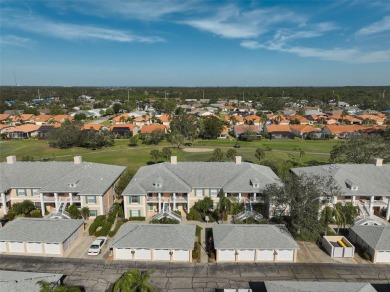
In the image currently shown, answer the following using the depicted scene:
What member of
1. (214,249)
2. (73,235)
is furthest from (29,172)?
(214,249)

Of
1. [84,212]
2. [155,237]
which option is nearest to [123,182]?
[84,212]

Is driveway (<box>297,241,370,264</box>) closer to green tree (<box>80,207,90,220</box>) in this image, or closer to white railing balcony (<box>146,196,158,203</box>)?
white railing balcony (<box>146,196,158,203</box>)

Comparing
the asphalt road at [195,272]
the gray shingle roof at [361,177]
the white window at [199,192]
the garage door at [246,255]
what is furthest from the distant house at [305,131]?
the garage door at [246,255]

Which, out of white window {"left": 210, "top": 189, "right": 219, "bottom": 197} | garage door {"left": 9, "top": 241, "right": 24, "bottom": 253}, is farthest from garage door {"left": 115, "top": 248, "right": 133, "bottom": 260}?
white window {"left": 210, "top": 189, "right": 219, "bottom": 197}

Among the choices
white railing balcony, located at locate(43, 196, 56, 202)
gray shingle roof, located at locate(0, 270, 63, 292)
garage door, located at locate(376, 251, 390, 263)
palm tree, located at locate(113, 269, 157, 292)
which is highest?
palm tree, located at locate(113, 269, 157, 292)

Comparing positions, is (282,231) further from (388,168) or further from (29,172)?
(29,172)

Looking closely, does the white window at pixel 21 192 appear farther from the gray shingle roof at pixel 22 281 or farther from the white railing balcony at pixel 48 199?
the gray shingle roof at pixel 22 281

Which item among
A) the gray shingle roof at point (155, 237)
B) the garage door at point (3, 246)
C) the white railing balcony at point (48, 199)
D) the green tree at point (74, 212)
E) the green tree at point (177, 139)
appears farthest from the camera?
the green tree at point (177, 139)
